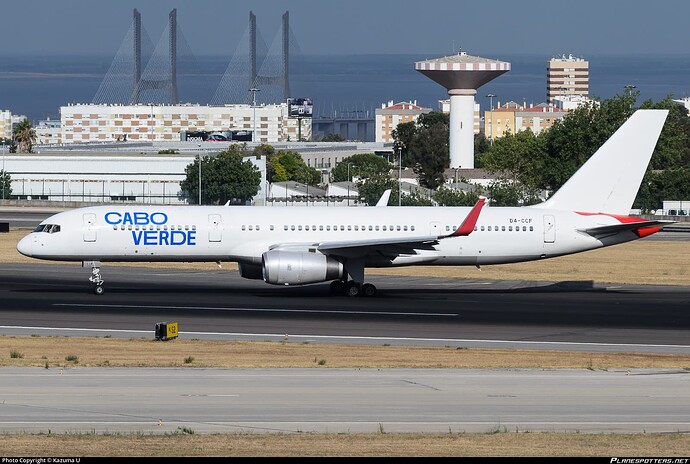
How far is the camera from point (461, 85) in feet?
612

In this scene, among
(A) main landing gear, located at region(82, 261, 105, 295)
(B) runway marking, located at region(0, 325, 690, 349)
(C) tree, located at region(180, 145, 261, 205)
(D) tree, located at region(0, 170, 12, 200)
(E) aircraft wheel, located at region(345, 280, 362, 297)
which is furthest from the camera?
(D) tree, located at region(0, 170, 12, 200)

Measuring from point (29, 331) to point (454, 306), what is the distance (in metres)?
15.4

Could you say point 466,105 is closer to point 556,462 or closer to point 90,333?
point 90,333

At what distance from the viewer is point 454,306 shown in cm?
4388

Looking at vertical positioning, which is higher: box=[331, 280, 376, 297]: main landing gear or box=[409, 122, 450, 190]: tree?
box=[409, 122, 450, 190]: tree

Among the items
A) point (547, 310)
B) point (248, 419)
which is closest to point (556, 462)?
point (248, 419)

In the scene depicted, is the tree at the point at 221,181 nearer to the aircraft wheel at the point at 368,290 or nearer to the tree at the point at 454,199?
the tree at the point at 454,199

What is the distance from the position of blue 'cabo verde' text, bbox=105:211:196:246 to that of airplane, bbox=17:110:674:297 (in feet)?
0.12

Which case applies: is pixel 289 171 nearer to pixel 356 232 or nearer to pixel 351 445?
pixel 356 232

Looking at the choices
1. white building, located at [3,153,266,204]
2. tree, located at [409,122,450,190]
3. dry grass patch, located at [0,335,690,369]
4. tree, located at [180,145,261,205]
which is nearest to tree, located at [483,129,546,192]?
tree, located at [409,122,450,190]

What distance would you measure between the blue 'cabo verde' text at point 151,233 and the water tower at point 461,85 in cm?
13887

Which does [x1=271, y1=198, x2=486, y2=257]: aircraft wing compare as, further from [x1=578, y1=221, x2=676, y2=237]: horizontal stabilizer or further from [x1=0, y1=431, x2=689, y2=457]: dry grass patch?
[x1=0, y1=431, x2=689, y2=457]: dry grass patch

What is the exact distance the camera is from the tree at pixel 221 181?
13050 centimetres

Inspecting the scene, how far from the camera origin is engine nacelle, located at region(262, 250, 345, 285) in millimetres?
44094
